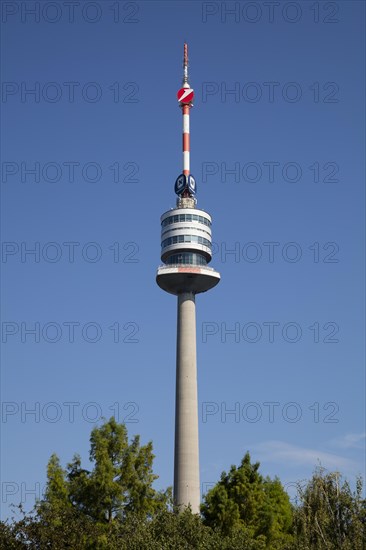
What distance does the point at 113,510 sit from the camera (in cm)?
8969

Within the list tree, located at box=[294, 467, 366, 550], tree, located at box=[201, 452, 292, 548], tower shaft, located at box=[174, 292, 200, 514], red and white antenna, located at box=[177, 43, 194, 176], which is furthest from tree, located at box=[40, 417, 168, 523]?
red and white antenna, located at box=[177, 43, 194, 176]

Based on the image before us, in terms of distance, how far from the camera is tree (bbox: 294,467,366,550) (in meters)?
60.5

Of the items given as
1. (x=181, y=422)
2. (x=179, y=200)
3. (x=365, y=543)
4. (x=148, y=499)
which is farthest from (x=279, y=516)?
(x=179, y=200)

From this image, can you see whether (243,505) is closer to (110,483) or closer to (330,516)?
(110,483)

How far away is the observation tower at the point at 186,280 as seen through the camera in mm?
137375

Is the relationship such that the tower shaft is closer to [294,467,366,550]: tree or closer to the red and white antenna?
the red and white antenna

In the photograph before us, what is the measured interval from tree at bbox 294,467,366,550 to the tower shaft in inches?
2733

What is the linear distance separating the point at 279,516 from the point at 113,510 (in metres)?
27.3

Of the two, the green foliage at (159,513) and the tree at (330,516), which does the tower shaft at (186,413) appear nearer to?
the green foliage at (159,513)

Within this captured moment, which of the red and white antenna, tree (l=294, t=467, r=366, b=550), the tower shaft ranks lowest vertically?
tree (l=294, t=467, r=366, b=550)

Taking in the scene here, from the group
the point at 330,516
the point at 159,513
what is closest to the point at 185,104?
the point at 159,513

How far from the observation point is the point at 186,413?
5512 inches

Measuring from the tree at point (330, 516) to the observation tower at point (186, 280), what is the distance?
71.2 m

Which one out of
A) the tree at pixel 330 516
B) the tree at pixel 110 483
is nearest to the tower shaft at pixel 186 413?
the tree at pixel 110 483
